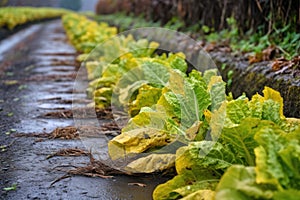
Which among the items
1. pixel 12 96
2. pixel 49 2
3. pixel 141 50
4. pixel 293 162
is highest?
pixel 293 162

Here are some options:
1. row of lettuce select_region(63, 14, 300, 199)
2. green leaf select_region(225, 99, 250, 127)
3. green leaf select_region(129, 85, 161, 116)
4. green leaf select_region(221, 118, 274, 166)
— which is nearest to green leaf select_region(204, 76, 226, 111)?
row of lettuce select_region(63, 14, 300, 199)

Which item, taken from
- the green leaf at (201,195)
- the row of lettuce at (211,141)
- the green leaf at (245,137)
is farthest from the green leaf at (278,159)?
the green leaf at (201,195)

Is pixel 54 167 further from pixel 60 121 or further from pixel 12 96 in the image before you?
pixel 12 96

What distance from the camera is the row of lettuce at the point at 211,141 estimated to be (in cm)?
191

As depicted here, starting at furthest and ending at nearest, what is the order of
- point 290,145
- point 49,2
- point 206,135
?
1. point 49,2
2. point 206,135
3. point 290,145

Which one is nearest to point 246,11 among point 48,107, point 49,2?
point 48,107

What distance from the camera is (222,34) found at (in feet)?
22.2

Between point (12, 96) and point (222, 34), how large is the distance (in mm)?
2864

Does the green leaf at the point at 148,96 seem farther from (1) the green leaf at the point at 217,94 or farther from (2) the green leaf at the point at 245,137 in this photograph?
(2) the green leaf at the point at 245,137

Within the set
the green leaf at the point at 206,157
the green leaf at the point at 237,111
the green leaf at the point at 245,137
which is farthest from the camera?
the green leaf at the point at 237,111

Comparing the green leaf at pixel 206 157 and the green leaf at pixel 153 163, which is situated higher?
the green leaf at pixel 206 157

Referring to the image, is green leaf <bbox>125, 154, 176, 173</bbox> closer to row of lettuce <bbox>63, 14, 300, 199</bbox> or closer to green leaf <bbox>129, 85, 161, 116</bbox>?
row of lettuce <bbox>63, 14, 300, 199</bbox>

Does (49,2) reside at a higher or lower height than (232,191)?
lower

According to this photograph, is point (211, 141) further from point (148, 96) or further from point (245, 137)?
point (148, 96)
